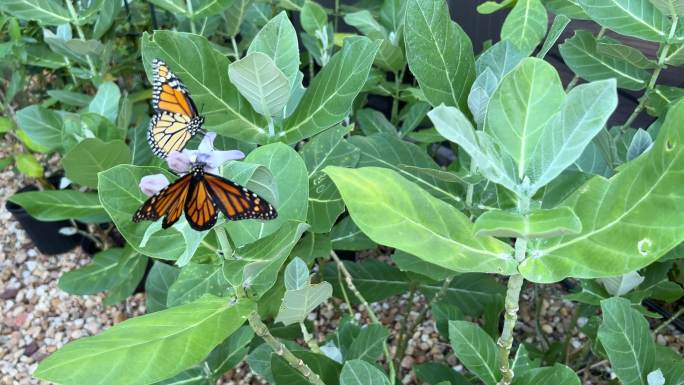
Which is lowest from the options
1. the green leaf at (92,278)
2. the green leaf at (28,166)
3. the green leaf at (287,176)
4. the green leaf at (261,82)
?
the green leaf at (28,166)

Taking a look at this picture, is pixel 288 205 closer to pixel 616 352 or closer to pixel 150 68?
pixel 150 68

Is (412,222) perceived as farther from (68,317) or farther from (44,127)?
(68,317)

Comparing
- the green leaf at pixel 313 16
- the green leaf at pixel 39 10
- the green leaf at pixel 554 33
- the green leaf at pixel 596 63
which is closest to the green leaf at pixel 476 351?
the green leaf at pixel 554 33

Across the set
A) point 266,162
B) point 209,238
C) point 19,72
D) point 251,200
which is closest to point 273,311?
point 209,238

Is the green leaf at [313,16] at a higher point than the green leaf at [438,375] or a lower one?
higher

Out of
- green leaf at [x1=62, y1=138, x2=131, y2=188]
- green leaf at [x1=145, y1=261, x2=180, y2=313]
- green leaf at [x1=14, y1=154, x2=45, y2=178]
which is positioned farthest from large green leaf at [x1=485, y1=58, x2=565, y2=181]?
green leaf at [x1=14, y1=154, x2=45, y2=178]

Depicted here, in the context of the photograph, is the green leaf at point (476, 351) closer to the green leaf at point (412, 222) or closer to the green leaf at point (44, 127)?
the green leaf at point (412, 222)

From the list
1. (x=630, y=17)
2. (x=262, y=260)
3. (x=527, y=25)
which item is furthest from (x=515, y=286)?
(x=630, y=17)

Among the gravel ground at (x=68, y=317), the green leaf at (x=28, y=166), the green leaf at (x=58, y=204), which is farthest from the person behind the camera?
the green leaf at (x=28, y=166)
